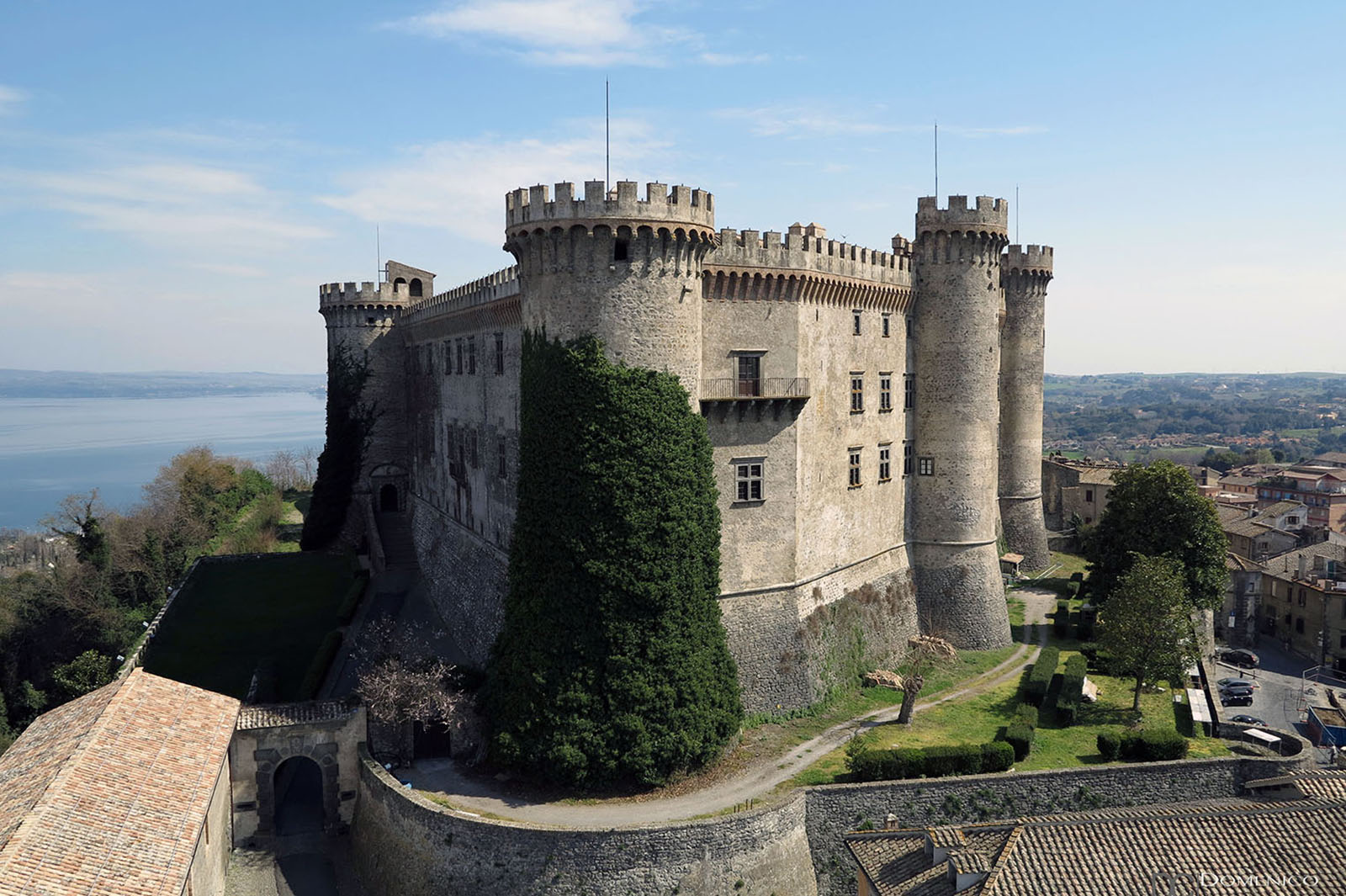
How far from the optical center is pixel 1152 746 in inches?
1214

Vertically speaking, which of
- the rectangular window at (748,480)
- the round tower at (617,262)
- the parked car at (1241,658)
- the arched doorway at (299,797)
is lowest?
the parked car at (1241,658)

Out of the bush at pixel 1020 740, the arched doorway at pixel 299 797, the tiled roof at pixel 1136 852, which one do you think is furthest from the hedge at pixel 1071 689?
the arched doorway at pixel 299 797

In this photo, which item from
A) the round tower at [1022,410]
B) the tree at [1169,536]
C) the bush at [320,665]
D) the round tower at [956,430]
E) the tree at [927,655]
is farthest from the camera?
the round tower at [1022,410]

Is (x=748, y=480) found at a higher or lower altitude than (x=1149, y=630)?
higher

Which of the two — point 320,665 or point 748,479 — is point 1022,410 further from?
point 320,665

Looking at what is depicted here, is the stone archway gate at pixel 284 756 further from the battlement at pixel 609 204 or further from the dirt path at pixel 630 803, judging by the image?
the battlement at pixel 609 204

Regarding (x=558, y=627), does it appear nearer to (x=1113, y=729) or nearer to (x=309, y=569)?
(x=1113, y=729)

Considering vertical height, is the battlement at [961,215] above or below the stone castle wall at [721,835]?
above

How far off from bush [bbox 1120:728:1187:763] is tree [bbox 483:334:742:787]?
41.7 ft

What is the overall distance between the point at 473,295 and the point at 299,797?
20.9 meters

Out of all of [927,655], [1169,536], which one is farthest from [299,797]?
[1169,536]

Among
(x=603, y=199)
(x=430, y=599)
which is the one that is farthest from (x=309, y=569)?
(x=603, y=199)

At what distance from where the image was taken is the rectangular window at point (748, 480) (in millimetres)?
33906

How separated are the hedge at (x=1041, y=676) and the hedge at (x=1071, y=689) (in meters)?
0.49
